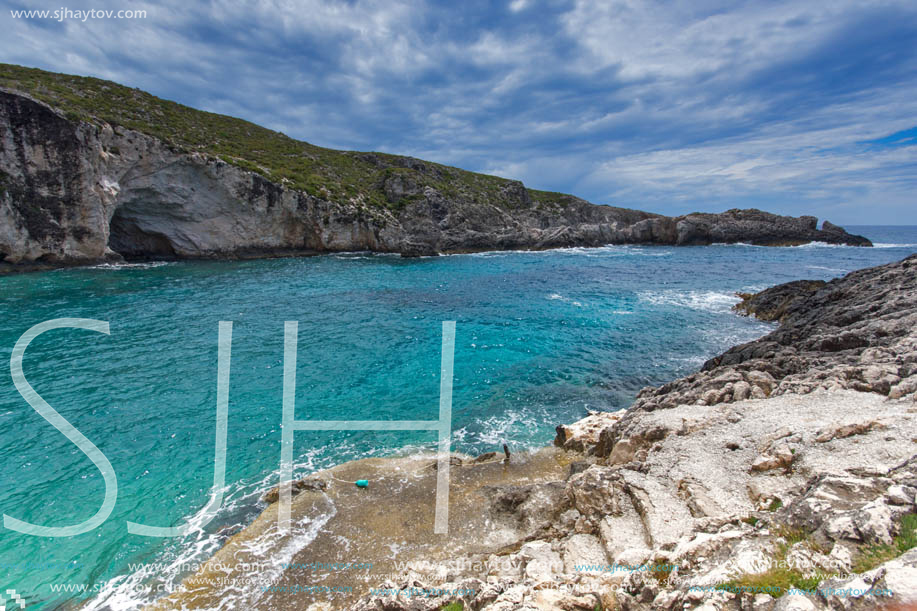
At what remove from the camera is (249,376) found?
48.3 ft

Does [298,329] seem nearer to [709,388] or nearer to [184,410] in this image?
[184,410]

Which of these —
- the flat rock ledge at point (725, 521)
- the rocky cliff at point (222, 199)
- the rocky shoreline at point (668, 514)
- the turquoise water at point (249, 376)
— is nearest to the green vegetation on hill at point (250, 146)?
the rocky cliff at point (222, 199)

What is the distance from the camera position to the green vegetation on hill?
4346cm

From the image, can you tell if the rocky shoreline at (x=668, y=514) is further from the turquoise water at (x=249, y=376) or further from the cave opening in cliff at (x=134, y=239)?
the cave opening in cliff at (x=134, y=239)

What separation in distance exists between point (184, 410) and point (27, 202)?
3804cm

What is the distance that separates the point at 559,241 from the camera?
79250mm

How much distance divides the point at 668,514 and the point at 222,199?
183 ft

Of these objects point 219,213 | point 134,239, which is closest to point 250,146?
point 219,213

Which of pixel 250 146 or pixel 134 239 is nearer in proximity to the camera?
pixel 134 239

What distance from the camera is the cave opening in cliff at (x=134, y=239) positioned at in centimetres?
4431

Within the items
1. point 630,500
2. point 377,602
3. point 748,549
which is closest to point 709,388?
point 630,500

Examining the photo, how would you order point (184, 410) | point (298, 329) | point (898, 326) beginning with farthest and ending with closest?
point (298, 329)
point (184, 410)
point (898, 326)

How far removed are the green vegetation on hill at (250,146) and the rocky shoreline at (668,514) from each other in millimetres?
48905

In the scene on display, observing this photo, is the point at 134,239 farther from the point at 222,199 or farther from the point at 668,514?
the point at 668,514
